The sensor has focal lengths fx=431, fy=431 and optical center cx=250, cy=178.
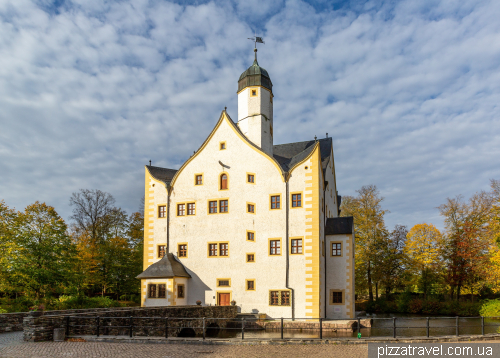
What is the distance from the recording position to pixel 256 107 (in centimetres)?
3497

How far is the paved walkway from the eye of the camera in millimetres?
12414

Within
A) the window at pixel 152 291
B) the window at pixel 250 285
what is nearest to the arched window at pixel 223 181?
the window at pixel 250 285

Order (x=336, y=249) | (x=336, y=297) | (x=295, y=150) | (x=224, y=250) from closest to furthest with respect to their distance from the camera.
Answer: (x=336, y=297) < (x=224, y=250) < (x=336, y=249) < (x=295, y=150)

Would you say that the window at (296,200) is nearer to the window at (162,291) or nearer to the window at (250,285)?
the window at (250,285)

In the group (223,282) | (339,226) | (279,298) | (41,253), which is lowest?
(279,298)

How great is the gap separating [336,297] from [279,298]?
460 centimetres

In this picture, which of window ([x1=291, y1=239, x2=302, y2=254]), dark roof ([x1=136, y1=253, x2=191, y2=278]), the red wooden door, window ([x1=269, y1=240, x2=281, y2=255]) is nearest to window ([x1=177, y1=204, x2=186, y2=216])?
dark roof ([x1=136, y1=253, x2=191, y2=278])

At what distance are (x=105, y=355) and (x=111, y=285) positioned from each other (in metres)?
34.3

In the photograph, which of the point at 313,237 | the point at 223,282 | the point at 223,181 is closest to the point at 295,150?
the point at 223,181

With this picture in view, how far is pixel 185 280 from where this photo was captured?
31000 millimetres

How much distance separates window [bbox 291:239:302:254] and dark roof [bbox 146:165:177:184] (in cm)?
1132

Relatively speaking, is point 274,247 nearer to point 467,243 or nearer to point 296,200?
point 296,200

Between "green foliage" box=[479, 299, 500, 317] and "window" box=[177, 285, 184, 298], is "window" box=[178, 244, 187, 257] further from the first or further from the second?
"green foliage" box=[479, 299, 500, 317]

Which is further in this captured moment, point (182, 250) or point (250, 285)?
point (182, 250)
